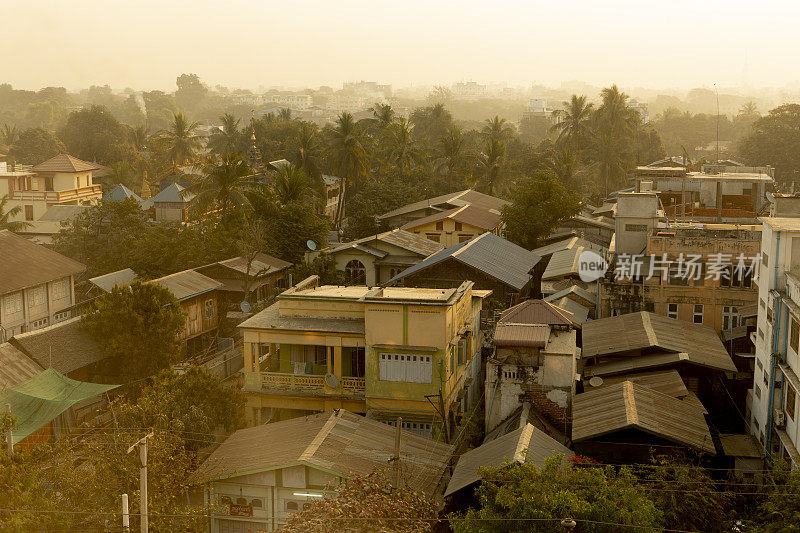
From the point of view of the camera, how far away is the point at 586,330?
29.5 meters

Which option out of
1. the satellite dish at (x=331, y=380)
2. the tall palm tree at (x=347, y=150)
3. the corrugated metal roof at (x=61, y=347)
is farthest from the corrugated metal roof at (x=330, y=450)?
the tall palm tree at (x=347, y=150)

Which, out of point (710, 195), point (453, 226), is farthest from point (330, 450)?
point (710, 195)

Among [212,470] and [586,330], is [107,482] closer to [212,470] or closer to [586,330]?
[212,470]

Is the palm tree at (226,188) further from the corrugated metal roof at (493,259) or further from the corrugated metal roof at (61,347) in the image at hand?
the corrugated metal roof at (61,347)

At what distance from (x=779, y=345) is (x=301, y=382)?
Answer: 42.5 ft

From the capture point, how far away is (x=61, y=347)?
87.9ft

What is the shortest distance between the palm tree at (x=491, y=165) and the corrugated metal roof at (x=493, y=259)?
18792mm

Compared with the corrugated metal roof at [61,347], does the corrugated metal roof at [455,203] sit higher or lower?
higher

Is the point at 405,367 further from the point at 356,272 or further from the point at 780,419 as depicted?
the point at 356,272

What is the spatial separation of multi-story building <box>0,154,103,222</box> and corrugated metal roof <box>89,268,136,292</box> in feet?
88.4

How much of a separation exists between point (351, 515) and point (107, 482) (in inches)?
228

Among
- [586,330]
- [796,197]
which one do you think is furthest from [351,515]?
[796,197]

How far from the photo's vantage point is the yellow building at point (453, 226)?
47562mm

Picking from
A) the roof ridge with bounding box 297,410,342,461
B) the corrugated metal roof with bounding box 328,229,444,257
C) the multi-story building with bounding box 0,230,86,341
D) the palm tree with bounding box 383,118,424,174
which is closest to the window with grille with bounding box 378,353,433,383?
the roof ridge with bounding box 297,410,342,461
